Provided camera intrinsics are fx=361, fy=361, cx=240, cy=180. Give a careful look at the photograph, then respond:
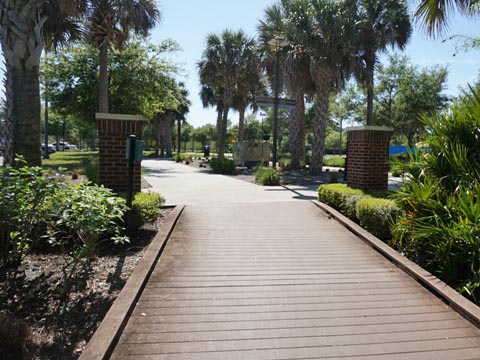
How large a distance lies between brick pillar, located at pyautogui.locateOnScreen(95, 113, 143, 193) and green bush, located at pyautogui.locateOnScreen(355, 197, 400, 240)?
3.94 metres

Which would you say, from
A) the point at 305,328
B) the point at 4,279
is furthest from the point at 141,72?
the point at 305,328

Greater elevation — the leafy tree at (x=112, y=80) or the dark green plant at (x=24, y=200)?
the leafy tree at (x=112, y=80)

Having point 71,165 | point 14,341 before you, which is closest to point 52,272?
point 14,341

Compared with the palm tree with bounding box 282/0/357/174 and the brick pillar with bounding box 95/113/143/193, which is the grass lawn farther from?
the palm tree with bounding box 282/0/357/174

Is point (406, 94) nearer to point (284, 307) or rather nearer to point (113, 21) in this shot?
point (113, 21)

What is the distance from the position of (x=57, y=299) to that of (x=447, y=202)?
14.7 ft

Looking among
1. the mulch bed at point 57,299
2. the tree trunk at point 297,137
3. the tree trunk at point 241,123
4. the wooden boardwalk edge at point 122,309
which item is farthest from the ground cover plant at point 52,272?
the tree trunk at point 241,123

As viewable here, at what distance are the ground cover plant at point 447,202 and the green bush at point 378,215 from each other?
12.3 inches

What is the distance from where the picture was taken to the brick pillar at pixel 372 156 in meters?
7.51

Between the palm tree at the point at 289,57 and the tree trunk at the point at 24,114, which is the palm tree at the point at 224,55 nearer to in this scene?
the palm tree at the point at 289,57

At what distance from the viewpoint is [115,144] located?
247 inches

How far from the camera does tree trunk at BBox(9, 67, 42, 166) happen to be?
6.51m

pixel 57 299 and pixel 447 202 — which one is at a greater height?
pixel 447 202

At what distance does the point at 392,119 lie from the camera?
28.6 m
